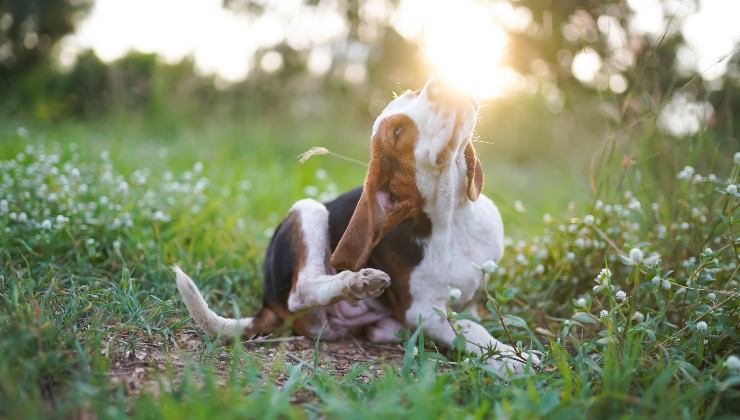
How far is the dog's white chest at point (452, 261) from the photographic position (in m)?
2.75

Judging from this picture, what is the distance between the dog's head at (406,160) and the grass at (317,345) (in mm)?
523

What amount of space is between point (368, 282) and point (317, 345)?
0.35 meters

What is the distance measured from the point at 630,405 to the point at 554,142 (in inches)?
339

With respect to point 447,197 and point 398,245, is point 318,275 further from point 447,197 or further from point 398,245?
point 447,197

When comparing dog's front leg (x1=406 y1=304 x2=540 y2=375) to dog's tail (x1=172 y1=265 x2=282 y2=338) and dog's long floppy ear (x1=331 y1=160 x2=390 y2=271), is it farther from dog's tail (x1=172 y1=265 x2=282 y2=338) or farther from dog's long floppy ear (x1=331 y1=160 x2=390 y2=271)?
dog's tail (x1=172 y1=265 x2=282 y2=338)

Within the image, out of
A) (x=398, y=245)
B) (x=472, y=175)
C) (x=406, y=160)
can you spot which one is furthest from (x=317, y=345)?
(x=472, y=175)

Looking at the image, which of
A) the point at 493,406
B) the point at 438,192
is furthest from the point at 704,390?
the point at 438,192

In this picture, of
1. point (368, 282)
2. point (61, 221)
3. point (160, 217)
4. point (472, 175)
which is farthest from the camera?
point (160, 217)

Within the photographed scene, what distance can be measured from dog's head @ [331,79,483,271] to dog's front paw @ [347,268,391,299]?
5.1 inches

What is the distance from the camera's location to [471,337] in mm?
2623

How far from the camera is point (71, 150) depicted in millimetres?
5023

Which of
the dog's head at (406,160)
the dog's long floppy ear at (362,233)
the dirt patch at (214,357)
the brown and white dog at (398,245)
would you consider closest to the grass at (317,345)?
the dirt patch at (214,357)

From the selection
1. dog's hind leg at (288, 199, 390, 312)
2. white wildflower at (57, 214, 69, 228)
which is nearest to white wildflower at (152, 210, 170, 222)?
white wildflower at (57, 214, 69, 228)

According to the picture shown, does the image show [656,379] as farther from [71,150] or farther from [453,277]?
[71,150]
